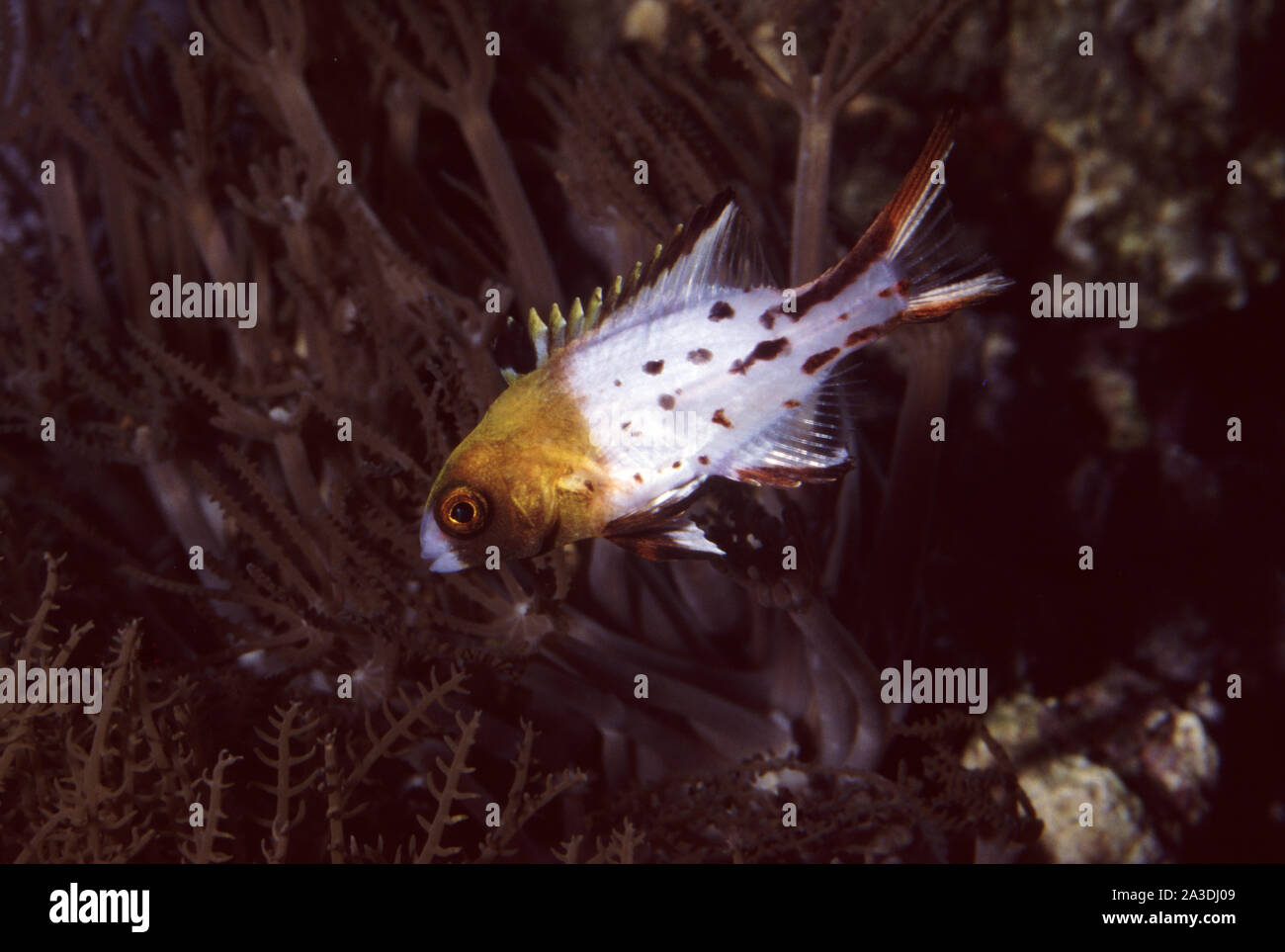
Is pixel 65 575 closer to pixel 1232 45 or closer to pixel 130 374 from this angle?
pixel 130 374

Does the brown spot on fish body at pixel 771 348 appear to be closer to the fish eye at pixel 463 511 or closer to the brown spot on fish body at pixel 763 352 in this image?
the brown spot on fish body at pixel 763 352
